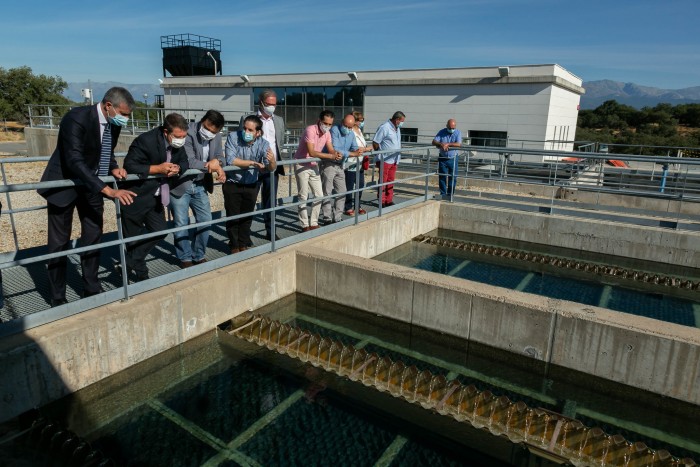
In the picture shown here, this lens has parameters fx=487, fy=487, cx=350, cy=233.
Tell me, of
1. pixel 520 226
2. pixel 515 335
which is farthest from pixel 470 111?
pixel 515 335

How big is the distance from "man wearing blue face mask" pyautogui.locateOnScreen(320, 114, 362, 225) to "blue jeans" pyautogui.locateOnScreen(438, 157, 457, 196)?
2802 millimetres

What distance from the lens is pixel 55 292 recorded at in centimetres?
397

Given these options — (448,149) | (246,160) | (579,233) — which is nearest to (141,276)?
(246,160)

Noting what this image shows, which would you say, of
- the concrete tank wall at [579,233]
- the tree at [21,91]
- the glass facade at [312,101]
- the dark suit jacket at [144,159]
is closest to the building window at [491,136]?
the glass facade at [312,101]

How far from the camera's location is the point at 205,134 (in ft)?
16.2

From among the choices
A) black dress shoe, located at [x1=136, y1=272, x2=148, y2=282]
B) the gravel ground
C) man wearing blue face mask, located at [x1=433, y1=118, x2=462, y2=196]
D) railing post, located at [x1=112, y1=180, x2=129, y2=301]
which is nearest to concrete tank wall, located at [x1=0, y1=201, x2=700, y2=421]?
railing post, located at [x1=112, y1=180, x2=129, y2=301]

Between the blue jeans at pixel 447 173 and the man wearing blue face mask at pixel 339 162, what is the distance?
280cm

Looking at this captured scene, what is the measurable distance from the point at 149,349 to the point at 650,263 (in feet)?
25.0

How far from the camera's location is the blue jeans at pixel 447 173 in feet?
30.9

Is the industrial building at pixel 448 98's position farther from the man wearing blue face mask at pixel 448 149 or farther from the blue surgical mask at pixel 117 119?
the blue surgical mask at pixel 117 119

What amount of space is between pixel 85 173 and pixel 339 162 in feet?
12.3

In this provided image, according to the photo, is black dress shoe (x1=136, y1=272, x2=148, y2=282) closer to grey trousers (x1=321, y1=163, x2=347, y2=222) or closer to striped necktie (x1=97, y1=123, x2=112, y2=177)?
striped necktie (x1=97, y1=123, x2=112, y2=177)

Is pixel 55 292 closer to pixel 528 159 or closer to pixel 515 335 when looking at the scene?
pixel 515 335

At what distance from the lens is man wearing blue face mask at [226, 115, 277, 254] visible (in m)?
5.27
